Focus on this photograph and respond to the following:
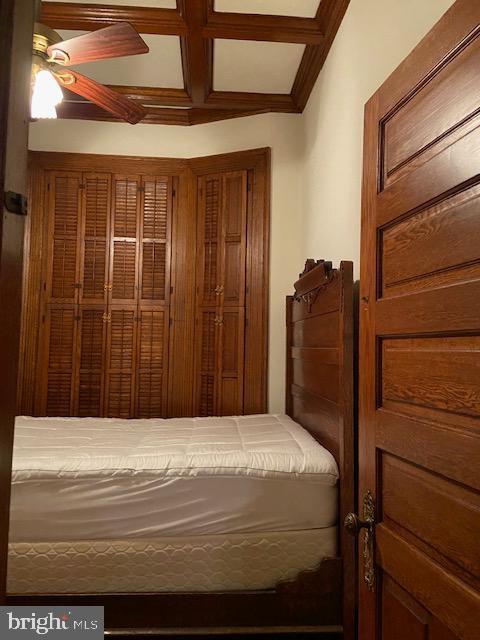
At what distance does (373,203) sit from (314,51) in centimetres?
214

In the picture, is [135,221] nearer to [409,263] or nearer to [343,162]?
[343,162]

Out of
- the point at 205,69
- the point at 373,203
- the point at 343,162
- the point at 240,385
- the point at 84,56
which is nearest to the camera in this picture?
the point at 373,203

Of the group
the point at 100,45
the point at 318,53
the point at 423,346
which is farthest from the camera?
the point at 318,53

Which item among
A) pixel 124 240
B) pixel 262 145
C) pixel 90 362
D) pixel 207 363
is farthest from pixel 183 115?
pixel 90 362

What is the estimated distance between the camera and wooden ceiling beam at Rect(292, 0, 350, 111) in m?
2.40

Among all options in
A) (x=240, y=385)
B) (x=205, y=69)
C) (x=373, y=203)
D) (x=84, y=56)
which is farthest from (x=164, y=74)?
(x=373, y=203)

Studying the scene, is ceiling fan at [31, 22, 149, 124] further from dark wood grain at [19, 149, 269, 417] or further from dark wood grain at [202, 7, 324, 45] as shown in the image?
dark wood grain at [19, 149, 269, 417]

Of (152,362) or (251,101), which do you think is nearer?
(251,101)

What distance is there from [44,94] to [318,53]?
1.67 m

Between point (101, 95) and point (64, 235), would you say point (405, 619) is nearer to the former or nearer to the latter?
point (101, 95)

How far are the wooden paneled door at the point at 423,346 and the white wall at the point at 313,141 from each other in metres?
0.58

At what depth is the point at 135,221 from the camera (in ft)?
11.9

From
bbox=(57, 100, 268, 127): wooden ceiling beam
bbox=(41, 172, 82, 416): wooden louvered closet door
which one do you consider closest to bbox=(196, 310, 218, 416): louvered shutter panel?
bbox=(41, 172, 82, 416): wooden louvered closet door

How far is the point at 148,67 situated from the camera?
3.06 metres
